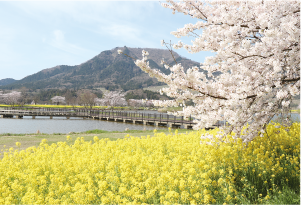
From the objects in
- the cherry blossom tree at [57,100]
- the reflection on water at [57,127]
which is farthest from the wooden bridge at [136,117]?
the cherry blossom tree at [57,100]

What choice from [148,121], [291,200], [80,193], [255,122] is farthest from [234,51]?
[148,121]

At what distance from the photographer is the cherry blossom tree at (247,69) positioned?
10.3 feet

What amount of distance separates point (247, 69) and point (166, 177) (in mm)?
2338

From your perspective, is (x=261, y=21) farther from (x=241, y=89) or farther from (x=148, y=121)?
(x=148, y=121)

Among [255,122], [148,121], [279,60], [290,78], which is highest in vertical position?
[279,60]

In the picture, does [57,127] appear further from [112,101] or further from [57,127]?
[112,101]

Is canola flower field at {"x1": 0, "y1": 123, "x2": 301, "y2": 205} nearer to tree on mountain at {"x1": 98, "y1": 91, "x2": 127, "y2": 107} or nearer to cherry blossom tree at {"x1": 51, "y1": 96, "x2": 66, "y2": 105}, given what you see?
tree on mountain at {"x1": 98, "y1": 91, "x2": 127, "y2": 107}

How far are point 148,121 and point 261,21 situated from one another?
3424 cm

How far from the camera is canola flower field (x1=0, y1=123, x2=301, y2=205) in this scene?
11.1 ft

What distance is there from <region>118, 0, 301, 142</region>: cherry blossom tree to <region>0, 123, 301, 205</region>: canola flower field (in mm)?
825

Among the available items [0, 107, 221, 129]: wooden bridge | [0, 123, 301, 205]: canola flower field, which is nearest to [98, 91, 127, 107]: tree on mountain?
[0, 107, 221, 129]: wooden bridge

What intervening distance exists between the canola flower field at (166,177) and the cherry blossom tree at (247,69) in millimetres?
825

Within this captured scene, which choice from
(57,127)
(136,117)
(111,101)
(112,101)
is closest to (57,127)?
(57,127)

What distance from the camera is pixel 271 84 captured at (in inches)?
131
